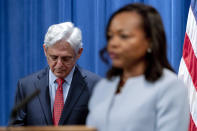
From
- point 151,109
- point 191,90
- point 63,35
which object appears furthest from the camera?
point 191,90

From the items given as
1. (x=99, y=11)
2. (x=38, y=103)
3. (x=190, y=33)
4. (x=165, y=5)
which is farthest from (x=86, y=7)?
(x=38, y=103)

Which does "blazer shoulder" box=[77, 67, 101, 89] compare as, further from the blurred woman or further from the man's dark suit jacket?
the blurred woman

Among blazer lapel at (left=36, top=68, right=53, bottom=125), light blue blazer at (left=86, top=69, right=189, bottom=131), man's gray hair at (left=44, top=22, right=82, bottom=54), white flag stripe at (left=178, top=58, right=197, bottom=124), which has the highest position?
man's gray hair at (left=44, top=22, right=82, bottom=54)

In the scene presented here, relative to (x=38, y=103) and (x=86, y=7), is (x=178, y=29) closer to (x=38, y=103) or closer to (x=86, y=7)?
(x=86, y=7)

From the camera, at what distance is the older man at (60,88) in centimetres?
162

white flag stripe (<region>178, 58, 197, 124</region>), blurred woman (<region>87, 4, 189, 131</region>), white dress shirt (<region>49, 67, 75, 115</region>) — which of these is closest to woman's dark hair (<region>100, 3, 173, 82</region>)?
blurred woman (<region>87, 4, 189, 131</region>)

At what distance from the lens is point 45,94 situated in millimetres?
1665

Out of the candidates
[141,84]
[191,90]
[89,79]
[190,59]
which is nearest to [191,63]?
[190,59]

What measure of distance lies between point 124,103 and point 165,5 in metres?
1.54

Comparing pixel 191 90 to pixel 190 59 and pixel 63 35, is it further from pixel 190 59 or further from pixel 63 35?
pixel 63 35

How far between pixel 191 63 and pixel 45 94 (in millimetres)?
983

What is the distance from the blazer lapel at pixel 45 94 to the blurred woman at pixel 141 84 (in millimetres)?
535

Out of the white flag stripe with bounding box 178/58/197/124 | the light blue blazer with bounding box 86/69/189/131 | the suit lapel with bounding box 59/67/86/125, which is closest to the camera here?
the light blue blazer with bounding box 86/69/189/131

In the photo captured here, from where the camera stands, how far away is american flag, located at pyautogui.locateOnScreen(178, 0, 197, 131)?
7.20 feet
